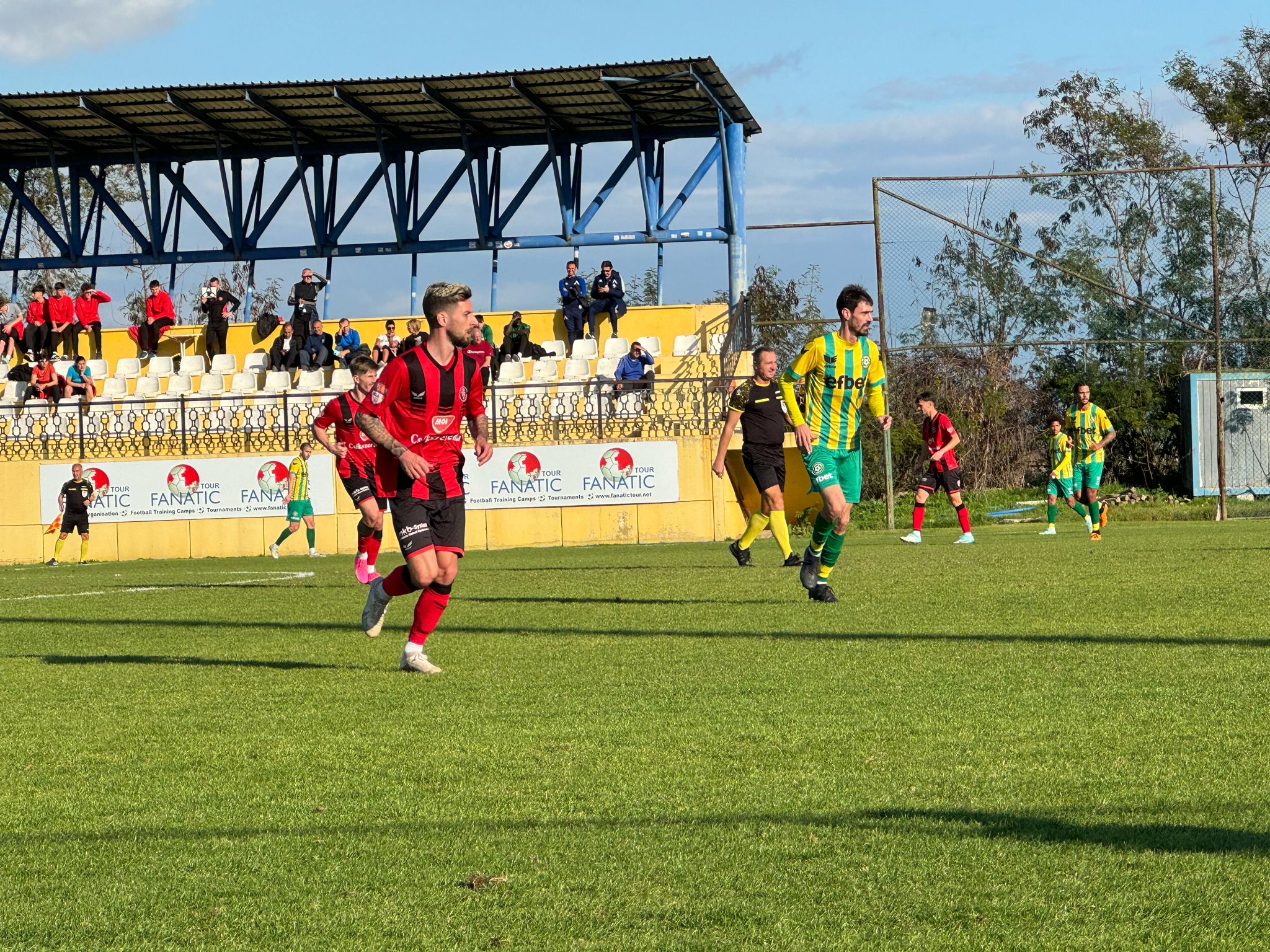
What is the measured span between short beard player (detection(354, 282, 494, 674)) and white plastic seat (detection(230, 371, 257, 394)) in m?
23.6

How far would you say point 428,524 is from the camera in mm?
8023

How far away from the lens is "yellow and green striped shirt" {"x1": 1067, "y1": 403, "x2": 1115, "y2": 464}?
21.9 m

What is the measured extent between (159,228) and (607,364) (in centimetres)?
1449

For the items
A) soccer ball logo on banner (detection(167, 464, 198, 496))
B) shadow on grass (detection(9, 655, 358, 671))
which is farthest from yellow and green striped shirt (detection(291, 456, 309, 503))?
shadow on grass (detection(9, 655, 358, 671))

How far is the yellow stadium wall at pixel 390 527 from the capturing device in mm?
26844

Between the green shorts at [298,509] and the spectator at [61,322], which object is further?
the spectator at [61,322]

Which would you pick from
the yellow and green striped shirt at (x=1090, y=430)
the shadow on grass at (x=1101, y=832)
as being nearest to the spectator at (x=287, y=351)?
the yellow and green striped shirt at (x=1090, y=430)

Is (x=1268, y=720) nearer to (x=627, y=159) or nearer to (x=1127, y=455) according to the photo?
→ (x=1127, y=455)

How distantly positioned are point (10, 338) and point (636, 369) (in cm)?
1485

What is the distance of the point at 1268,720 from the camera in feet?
18.5

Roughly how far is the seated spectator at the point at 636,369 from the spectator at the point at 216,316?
32.8 ft

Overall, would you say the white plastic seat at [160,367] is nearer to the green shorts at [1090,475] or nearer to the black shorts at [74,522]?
the black shorts at [74,522]

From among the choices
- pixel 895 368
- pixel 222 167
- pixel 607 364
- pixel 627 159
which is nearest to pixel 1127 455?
pixel 895 368

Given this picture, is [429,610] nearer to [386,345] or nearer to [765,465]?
[765,465]
